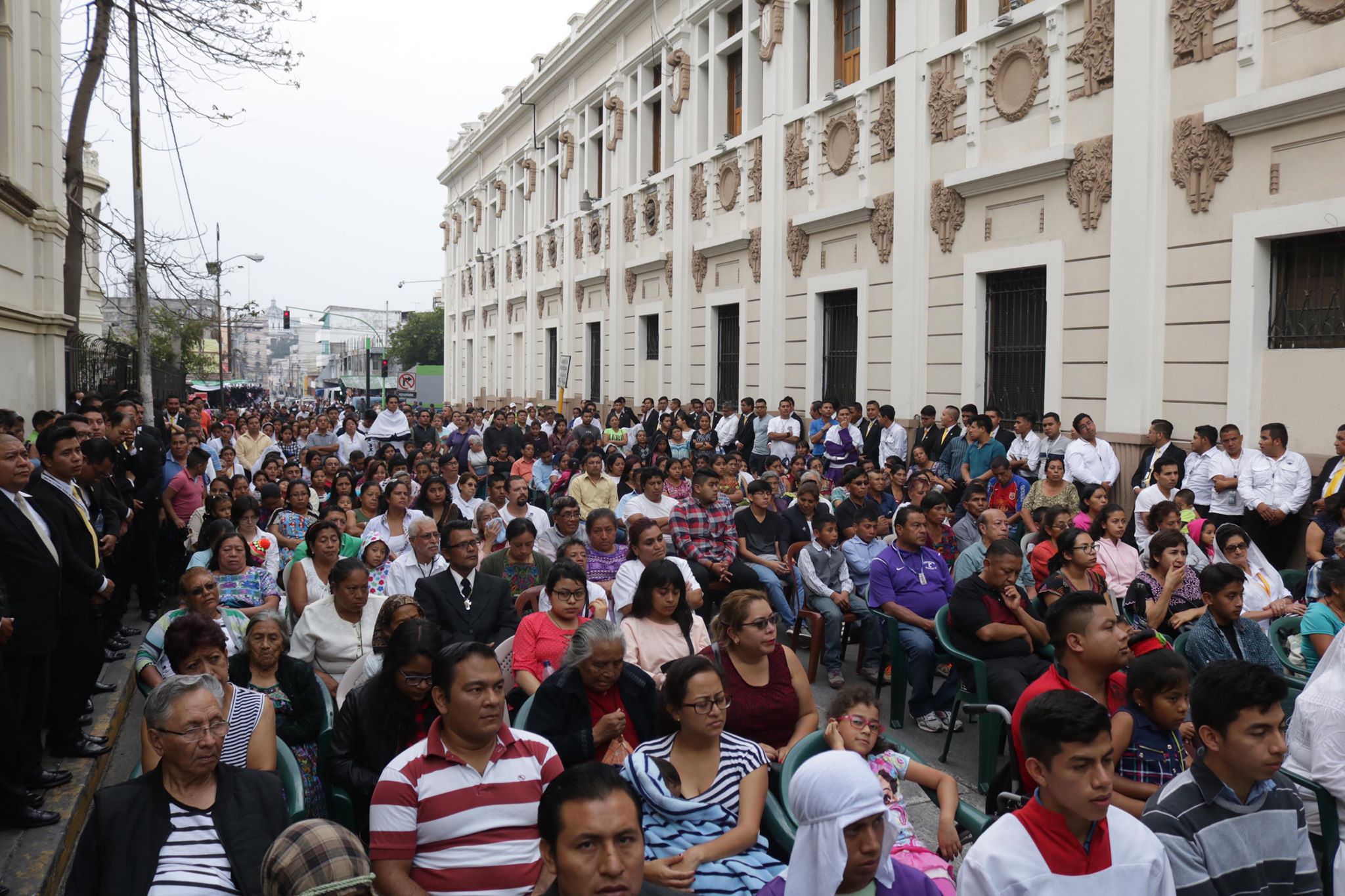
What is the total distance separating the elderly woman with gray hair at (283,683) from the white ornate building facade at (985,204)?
9.55 meters

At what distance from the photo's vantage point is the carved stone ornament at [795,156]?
19.0m

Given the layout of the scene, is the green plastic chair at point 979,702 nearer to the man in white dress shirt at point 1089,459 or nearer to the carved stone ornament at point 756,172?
the man in white dress shirt at point 1089,459

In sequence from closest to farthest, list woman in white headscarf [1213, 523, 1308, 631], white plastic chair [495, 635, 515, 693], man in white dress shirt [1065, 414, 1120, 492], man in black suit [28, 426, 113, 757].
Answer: man in black suit [28, 426, 113, 757] < white plastic chair [495, 635, 515, 693] < woman in white headscarf [1213, 523, 1308, 631] < man in white dress shirt [1065, 414, 1120, 492]

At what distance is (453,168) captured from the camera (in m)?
48.5

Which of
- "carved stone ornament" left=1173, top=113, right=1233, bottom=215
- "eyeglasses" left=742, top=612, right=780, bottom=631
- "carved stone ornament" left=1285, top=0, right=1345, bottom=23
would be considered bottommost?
"eyeglasses" left=742, top=612, right=780, bottom=631

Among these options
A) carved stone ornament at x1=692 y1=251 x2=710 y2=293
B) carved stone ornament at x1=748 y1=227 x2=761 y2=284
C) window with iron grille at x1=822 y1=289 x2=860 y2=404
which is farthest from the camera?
carved stone ornament at x1=692 y1=251 x2=710 y2=293

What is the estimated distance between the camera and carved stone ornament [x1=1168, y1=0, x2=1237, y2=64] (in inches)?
443

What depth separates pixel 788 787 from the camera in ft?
13.7

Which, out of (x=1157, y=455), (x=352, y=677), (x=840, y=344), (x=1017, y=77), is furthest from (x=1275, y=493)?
(x=840, y=344)

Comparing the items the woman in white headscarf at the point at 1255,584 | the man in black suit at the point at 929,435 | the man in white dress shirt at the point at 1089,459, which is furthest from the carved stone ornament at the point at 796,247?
the woman in white headscarf at the point at 1255,584

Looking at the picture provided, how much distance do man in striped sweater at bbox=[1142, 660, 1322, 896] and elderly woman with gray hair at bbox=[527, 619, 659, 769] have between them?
2261mm

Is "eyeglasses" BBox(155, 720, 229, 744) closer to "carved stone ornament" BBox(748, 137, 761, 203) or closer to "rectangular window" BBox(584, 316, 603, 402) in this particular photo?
"carved stone ornament" BBox(748, 137, 761, 203)

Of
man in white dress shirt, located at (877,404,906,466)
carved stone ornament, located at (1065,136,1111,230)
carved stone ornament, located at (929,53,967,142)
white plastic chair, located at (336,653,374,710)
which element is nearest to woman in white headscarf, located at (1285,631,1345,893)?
white plastic chair, located at (336,653,374,710)

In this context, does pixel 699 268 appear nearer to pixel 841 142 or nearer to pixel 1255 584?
pixel 841 142
